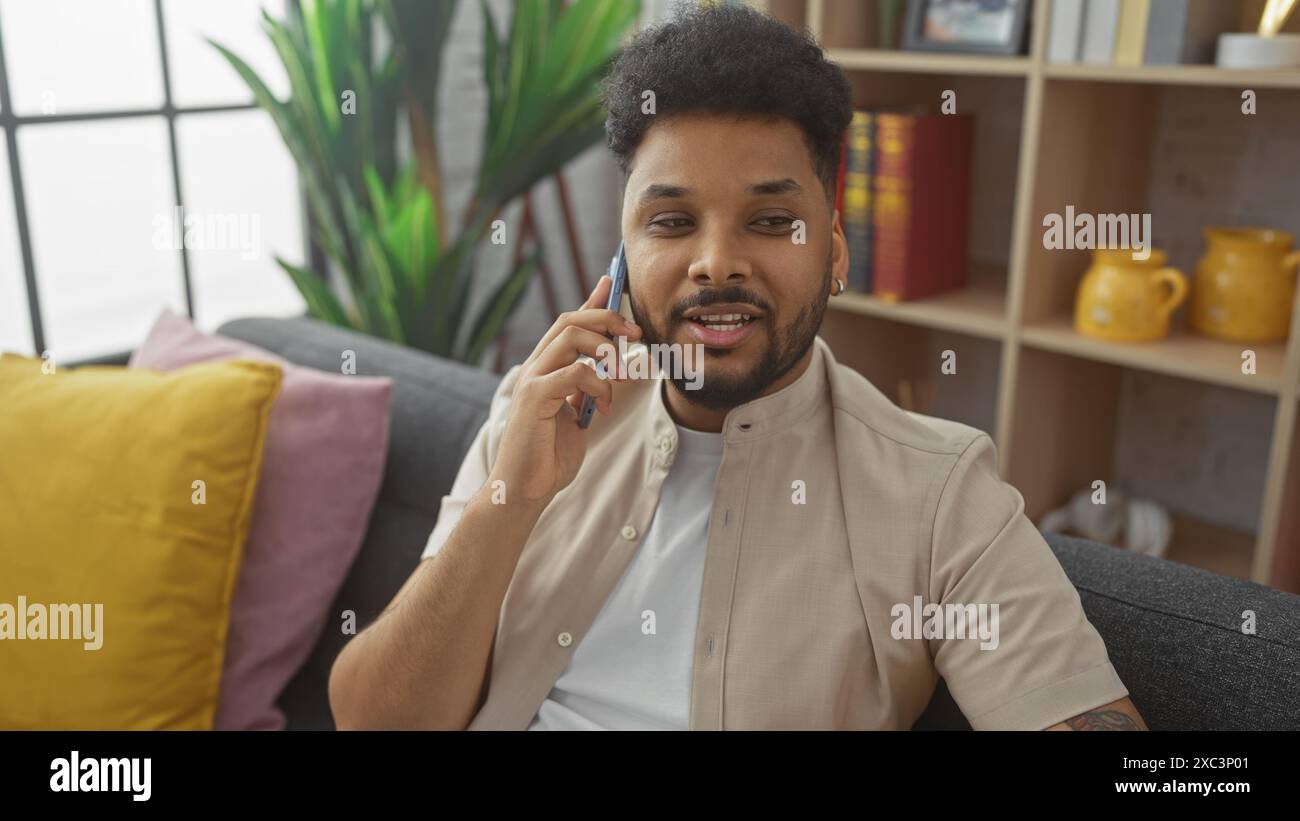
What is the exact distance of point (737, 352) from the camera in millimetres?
1116

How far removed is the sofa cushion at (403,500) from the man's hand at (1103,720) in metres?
0.88

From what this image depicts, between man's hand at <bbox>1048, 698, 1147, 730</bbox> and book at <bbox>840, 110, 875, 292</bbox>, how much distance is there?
1393 mm

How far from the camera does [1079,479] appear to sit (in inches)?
94.1

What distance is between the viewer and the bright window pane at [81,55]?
226 cm

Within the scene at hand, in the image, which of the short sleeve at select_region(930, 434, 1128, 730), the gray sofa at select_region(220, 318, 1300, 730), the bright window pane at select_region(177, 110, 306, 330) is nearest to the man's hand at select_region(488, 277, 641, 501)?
the short sleeve at select_region(930, 434, 1128, 730)

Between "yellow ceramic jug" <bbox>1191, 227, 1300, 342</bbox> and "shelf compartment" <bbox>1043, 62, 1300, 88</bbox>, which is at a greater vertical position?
"shelf compartment" <bbox>1043, 62, 1300, 88</bbox>

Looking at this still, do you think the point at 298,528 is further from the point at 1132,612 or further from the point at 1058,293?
the point at 1058,293

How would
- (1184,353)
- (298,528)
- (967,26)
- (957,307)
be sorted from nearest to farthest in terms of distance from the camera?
(298,528) < (1184,353) < (967,26) < (957,307)

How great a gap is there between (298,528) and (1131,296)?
1435 mm

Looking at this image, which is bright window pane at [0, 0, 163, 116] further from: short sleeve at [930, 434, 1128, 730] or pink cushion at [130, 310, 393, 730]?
short sleeve at [930, 434, 1128, 730]

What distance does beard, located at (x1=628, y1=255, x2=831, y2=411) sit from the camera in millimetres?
1093

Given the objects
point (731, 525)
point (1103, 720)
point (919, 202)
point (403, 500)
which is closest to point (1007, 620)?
point (1103, 720)
